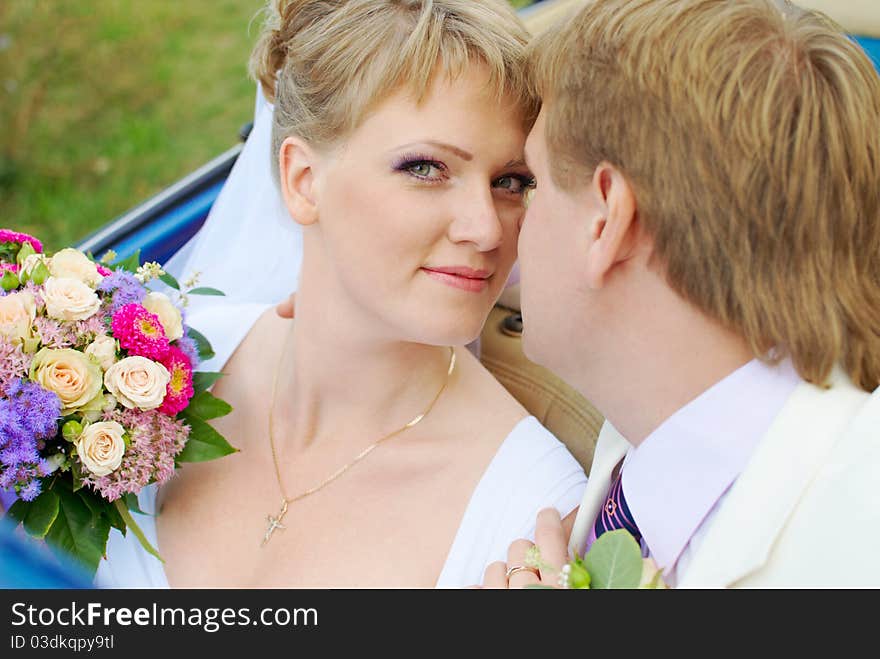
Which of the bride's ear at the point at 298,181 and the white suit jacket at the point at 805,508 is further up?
the white suit jacket at the point at 805,508

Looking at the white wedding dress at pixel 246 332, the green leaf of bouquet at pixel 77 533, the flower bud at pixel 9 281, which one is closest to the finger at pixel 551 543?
the white wedding dress at pixel 246 332

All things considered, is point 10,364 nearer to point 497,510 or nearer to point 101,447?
point 101,447

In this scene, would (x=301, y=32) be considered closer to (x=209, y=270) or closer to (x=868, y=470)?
(x=209, y=270)

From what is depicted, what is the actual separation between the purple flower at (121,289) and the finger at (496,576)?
868mm

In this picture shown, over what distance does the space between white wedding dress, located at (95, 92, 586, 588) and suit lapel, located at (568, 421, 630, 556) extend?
16cm

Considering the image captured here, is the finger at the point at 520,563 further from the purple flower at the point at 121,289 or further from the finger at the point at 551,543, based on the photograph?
the purple flower at the point at 121,289

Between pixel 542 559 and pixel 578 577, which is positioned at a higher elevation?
pixel 578 577

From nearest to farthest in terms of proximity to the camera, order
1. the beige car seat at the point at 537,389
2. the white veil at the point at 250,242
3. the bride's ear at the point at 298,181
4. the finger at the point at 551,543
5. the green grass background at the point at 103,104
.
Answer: the finger at the point at 551,543, the bride's ear at the point at 298,181, the beige car seat at the point at 537,389, the white veil at the point at 250,242, the green grass background at the point at 103,104

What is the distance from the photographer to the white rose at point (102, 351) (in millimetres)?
1885

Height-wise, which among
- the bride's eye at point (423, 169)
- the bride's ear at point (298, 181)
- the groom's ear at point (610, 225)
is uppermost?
the groom's ear at point (610, 225)

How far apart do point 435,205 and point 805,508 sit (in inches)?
33.3

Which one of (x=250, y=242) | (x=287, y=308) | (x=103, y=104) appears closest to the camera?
(x=287, y=308)

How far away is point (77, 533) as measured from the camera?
1901 mm

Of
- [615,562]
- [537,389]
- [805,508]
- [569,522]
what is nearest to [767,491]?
[805,508]
